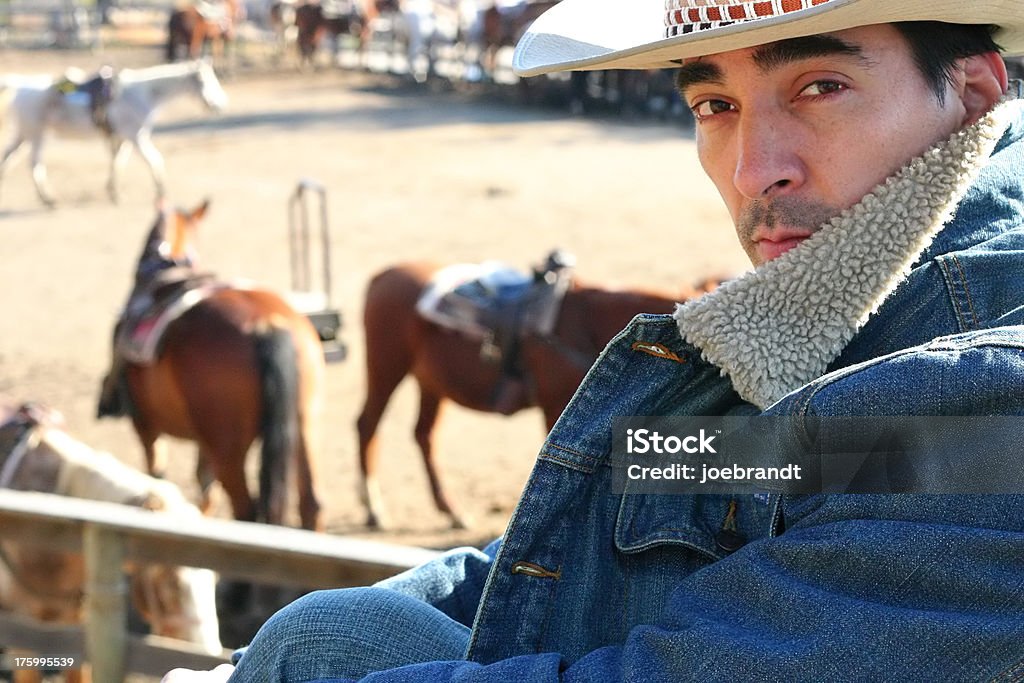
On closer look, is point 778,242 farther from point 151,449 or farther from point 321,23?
point 321,23

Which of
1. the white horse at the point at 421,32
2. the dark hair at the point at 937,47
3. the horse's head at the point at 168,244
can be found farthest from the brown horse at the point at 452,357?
the white horse at the point at 421,32

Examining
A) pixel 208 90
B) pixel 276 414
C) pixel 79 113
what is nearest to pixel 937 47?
pixel 276 414

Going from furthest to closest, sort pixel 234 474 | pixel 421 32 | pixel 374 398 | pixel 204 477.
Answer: pixel 421 32
pixel 374 398
pixel 204 477
pixel 234 474

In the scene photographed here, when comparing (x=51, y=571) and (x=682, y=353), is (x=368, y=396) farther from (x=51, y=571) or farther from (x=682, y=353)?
(x=682, y=353)

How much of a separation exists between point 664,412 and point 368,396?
544cm

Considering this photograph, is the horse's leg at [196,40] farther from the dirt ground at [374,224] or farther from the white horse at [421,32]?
the white horse at [421,32]

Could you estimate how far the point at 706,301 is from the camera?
1242mm

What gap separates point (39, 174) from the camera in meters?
14.3

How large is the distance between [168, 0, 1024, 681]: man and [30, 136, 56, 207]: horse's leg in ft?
45.4

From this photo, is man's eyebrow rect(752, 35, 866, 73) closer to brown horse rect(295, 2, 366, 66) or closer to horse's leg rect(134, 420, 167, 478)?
horse's leg rect(134, 420, 167, 478)

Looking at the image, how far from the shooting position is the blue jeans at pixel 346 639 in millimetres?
1217

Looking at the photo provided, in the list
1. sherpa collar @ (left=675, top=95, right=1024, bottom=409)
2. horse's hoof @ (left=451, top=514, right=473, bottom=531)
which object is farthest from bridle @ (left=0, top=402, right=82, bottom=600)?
sherpa collar @ (left=675, top=95, right=1024, bottom=409)

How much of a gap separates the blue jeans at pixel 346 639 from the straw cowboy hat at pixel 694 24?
0.70 m

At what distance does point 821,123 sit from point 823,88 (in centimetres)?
4
